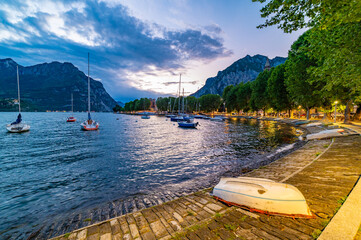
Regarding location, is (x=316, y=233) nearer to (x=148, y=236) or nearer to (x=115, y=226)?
(x=148, y=236)

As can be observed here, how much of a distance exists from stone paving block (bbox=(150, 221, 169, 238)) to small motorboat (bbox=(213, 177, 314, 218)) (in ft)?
7.96

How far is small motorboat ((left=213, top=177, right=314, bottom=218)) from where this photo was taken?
429 centimetres

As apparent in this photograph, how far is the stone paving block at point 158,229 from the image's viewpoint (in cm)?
401

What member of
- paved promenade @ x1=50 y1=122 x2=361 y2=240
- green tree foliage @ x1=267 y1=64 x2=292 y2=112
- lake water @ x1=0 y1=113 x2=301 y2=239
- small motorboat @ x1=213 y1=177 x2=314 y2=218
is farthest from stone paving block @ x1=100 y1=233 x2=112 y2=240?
green tree foliage @ x1=267 y1=64 x2=292 y2=112

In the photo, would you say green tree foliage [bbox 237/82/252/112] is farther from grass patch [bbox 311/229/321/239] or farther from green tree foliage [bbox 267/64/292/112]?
grass patch [bbox 311/229/321/239]

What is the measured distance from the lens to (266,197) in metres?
4.60

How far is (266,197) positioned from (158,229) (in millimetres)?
3355

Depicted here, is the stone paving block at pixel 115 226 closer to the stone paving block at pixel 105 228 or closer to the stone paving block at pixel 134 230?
the stone paving block at pixel 105 228

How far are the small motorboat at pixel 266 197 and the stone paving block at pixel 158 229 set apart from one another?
243 cm

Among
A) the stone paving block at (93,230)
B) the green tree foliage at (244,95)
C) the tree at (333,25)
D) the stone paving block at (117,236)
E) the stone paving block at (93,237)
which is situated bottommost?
the stone paving block at (93,230)

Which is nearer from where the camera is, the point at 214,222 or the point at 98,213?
the point at 214,222

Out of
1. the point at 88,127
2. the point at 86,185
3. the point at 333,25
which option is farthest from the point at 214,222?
the point at 88,127

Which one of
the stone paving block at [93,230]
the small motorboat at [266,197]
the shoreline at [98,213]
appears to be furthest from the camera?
the shoreline at [98,213]

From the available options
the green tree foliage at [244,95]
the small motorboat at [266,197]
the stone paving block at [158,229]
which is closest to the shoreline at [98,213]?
the stone paving block at [158,229]
